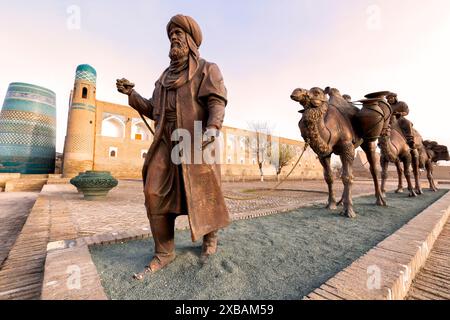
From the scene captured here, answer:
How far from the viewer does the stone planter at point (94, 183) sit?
6.79 m

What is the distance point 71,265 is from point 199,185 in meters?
1.21

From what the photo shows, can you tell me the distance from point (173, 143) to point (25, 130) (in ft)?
81.3

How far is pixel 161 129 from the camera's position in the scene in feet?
6.37

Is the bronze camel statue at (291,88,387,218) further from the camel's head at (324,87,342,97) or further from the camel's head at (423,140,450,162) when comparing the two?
the camel's head at (423,140,450,162)

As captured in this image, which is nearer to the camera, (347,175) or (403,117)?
(347,175)

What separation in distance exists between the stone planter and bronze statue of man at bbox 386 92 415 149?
964 cm

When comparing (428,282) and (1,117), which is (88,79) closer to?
(1,117)

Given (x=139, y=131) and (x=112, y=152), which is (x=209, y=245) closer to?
(x=112, y=152)

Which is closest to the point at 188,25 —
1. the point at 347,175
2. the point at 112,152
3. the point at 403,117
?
the point at 347,175

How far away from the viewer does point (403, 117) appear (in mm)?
7305

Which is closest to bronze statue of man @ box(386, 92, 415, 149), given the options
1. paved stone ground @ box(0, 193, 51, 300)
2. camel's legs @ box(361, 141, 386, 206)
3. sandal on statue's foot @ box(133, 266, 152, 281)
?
camel's legs @ box(361, 141, 386, 206)

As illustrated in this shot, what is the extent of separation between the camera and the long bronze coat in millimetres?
1803

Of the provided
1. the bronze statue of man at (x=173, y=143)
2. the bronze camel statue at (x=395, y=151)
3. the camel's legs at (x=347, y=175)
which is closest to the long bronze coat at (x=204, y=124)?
the bronze statue of man at (x=173, y=143)
